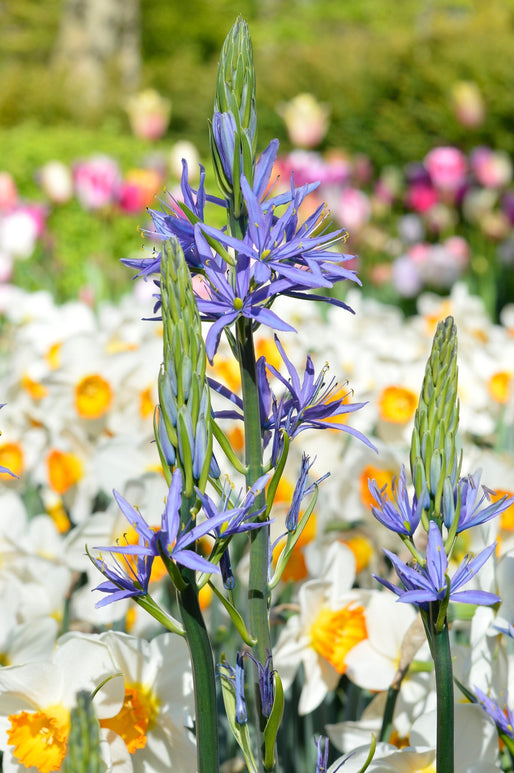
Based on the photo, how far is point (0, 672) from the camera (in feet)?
2.80

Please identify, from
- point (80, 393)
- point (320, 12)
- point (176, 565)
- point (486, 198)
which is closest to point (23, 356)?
point (80, 393)

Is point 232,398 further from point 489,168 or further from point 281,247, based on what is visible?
point 489,168

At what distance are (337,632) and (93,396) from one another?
0.90 metres

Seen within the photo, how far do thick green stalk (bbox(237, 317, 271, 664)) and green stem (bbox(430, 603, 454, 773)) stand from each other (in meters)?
0.14

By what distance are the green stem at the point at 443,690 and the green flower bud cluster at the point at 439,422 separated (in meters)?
0.10

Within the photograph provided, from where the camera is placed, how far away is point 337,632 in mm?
1088

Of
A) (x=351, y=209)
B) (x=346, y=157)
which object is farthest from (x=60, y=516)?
(x=346, y=157)

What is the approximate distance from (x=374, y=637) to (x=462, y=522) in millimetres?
416

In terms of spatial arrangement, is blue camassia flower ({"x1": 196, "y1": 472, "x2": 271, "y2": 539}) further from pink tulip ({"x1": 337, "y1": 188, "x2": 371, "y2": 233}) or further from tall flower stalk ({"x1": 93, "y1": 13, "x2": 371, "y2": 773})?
pink tulip ({"x1": 337, "y1": 188, "x2": 371, "y2": 233})

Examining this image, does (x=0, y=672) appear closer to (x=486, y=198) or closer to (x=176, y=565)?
(x=176, y=565)

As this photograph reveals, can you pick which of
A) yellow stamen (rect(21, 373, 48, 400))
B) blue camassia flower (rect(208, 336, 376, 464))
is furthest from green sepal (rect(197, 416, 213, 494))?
yellow stamen (rect(21, 373, 48, 400))

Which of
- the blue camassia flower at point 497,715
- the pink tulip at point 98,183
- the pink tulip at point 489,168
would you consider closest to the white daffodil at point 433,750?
the blue camassia flower at point 497,715

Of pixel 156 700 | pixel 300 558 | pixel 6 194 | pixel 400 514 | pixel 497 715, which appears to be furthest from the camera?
pixel 6 194

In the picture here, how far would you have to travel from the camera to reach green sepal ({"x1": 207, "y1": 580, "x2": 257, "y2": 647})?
2.03 feet
